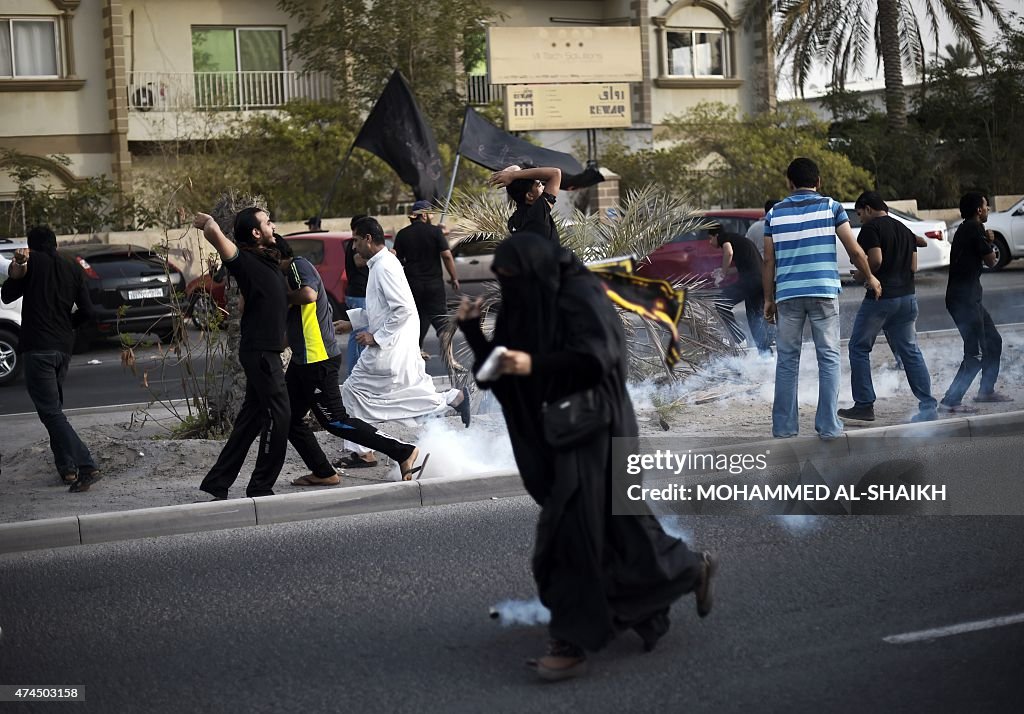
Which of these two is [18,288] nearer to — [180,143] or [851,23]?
[180,143]

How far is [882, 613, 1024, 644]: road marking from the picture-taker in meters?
4.96

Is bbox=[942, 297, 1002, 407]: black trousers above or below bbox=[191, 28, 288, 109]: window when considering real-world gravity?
below

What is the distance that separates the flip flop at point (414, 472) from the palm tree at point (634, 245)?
161 centimetres

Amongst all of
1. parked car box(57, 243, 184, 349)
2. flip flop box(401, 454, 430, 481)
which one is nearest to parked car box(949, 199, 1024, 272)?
parked car box(57, 243, 184, 349)

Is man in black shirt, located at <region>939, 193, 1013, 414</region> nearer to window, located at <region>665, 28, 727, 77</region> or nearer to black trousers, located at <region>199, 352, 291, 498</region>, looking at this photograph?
black trousers, located at <region>199, 352, 291, 498</region>

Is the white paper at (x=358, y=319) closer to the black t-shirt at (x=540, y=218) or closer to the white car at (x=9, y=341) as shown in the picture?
the black t-shirt at (x=540, y=218)

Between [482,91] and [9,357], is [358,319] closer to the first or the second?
[9,357]

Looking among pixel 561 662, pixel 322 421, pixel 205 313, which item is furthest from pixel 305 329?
pixel 561 662

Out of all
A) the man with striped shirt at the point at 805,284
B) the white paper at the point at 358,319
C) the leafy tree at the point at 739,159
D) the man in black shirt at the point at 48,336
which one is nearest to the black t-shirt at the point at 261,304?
the white paper at the point at 358,319

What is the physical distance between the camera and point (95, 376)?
1553 centimetres

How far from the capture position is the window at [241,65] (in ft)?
98.6

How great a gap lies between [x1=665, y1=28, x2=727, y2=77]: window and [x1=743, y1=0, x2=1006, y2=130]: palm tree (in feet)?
9.17

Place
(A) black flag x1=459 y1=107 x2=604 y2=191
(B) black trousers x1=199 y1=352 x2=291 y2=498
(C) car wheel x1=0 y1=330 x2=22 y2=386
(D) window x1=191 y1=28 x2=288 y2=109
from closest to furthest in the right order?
(B) black trousers x1=199 y1=352 x2=291 y2=498, (A) black flag x1=459 y1=107 x2=604 y2=191, (C) car wheel x1=0 y1=330 x2=22 y2=386, (D) window x1=191 y1=28 x2=288 y2=109

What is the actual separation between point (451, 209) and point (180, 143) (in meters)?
20.2
